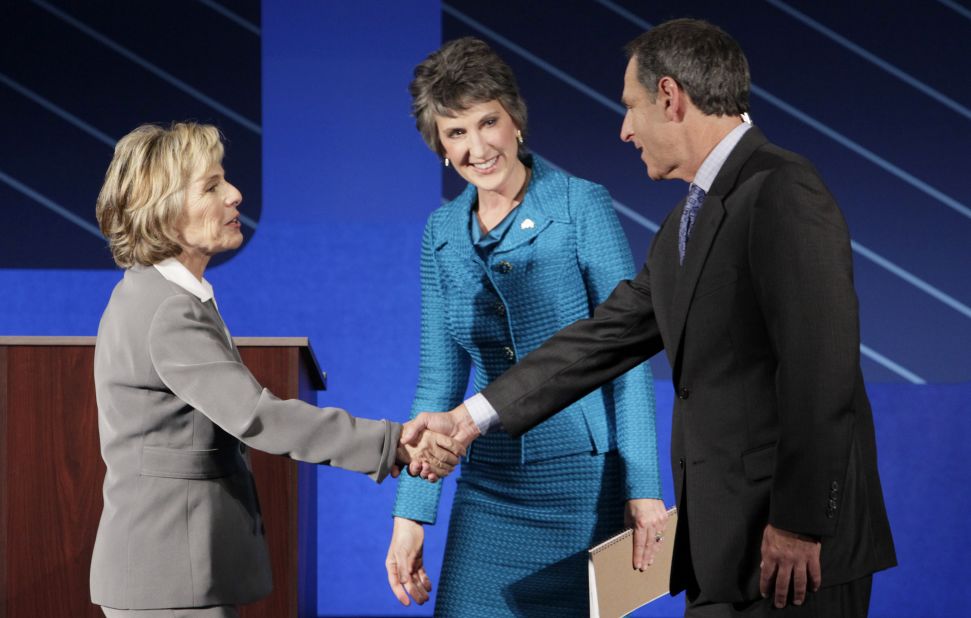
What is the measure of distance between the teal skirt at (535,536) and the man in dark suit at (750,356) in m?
0.49

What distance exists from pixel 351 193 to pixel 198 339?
2.78 metres

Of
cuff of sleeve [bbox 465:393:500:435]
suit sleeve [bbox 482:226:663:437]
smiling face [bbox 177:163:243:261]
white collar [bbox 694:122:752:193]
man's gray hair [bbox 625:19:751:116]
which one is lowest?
cuff of sleeve [bbox 465:393:500:435]

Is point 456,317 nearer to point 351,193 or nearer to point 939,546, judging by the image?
point 351,193

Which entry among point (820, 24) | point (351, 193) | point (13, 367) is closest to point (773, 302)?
point (13, 367)

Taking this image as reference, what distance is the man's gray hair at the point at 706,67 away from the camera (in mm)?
1756

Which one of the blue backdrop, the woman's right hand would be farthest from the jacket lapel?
the blue backdrop

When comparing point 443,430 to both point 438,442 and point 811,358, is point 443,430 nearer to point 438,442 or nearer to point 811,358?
point 438,442

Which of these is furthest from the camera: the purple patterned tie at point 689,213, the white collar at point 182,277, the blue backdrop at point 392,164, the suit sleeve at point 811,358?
the blue backdrop at point 392,164

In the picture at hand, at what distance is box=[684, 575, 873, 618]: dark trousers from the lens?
1.53m

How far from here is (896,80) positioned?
4676 mm

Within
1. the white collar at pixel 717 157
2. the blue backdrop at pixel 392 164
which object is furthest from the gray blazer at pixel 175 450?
the blue backdrop at pixel 392 164

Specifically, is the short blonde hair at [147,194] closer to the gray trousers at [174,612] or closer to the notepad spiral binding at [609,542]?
the gray trousers at [174,612]

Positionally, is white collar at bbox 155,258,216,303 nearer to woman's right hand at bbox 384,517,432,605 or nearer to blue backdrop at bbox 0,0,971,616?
woman's right hand at bbox 384,517,432,605

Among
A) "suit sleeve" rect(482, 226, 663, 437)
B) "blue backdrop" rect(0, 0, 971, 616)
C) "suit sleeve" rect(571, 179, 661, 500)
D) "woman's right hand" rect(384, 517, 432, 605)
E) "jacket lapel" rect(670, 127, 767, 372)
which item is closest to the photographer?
"jacket lapel" rect(670, 127, 767, 372)
